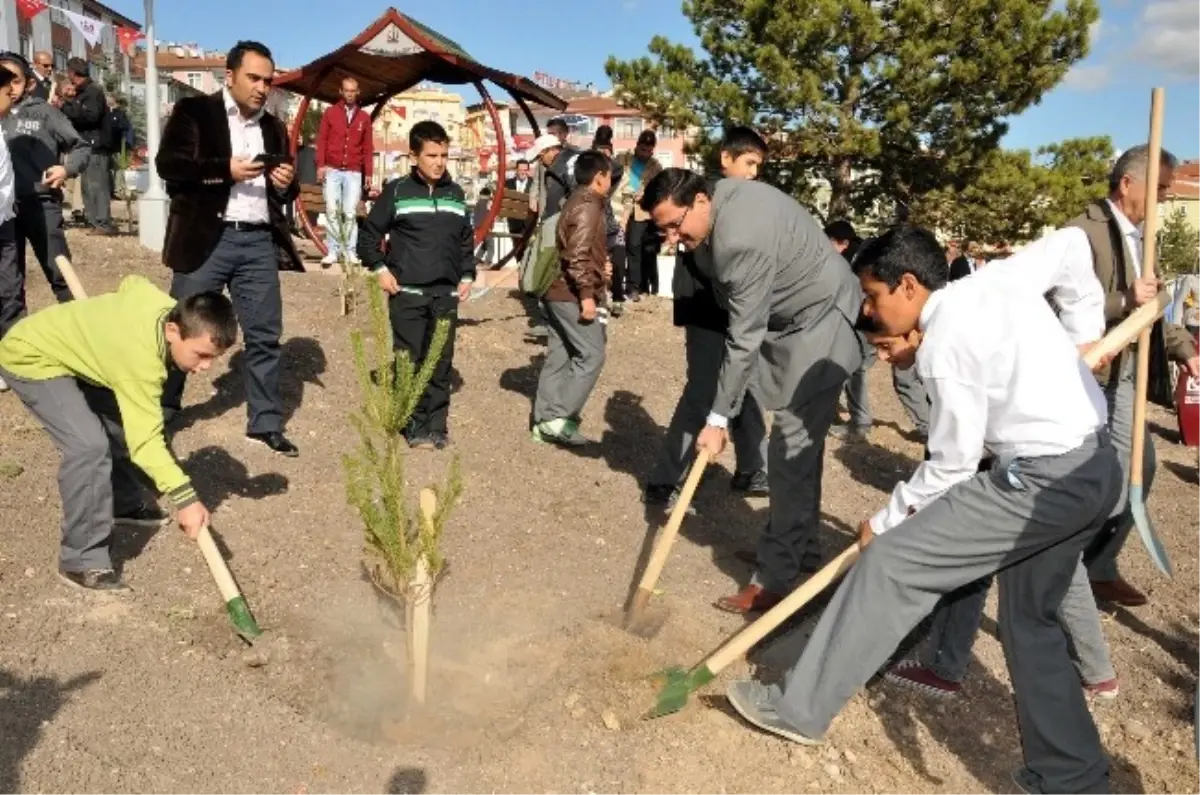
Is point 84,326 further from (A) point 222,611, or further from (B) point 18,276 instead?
(B) point 18,276

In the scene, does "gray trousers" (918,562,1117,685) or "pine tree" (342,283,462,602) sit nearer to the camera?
"pine tree" (342,283,462,602)

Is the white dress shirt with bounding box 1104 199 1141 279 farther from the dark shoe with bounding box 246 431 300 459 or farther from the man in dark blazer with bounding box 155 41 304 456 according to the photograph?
the dark shoe with bounding box 246 431 300 459

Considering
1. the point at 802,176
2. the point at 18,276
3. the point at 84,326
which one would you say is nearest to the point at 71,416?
the point at 84,326

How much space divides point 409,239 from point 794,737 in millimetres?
3911

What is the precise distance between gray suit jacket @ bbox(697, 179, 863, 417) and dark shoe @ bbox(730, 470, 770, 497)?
1.80 metres

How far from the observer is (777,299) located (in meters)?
4.43

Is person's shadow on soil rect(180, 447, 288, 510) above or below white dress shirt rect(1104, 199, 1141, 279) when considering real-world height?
below

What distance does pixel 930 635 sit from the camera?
13.3 ft

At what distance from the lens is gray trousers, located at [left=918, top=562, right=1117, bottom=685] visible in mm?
3824

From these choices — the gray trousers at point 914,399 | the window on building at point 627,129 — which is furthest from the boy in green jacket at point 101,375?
the window on building at point 627,129

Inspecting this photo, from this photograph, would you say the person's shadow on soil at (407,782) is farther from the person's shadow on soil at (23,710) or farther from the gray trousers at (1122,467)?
the gray trousers at (1122,467)

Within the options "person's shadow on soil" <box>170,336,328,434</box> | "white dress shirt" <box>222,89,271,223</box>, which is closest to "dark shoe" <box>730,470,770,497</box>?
"person's shadow on soil" <box>170,336,328,434</box>

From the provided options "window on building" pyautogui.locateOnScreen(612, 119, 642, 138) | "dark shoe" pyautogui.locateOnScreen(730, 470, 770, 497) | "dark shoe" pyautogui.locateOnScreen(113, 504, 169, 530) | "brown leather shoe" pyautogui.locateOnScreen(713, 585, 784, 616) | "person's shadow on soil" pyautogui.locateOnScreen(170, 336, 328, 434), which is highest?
"window on building" pyautogui.locateOnScreen(612, 119, 642, 138)

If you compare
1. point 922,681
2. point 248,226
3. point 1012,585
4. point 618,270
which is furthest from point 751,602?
point 618,270
